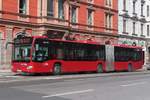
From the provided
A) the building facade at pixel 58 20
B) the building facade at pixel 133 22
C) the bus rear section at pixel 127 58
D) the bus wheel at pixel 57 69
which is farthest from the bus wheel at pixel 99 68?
the building facade at pixel 133 22

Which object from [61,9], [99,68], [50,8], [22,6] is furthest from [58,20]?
[99,68]

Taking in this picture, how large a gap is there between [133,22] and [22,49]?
35443 millimetres

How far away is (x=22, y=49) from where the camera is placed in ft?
97.6

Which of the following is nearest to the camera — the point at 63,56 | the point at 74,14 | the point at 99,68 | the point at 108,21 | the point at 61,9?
the point at 63,56

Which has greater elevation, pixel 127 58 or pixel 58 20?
pixel 58 20

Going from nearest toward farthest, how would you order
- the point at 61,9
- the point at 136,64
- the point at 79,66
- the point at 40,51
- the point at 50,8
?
the point at 40,51
the point at 79,66
the point at 50,8
the point at 136,64
the point at 61,9

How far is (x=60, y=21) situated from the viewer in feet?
140

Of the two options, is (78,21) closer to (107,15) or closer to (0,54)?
(107,15)

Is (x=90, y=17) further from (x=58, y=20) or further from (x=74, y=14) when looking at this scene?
(x=58, y=20)

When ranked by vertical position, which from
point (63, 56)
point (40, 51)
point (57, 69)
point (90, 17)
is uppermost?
point (90, 17)

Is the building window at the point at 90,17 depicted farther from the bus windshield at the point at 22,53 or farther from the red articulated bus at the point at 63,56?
the bus windshield at the point at 22,53

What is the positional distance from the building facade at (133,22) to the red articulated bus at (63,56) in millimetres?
17852

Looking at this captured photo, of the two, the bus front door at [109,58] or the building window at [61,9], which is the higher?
the building window at [61,9]

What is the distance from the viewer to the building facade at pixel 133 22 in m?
58.6
